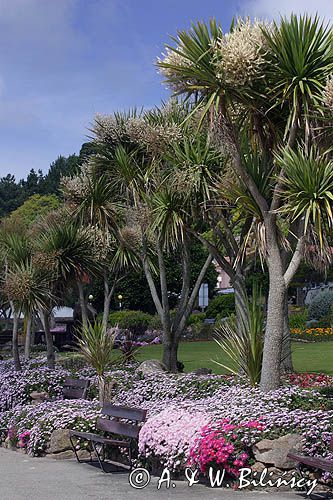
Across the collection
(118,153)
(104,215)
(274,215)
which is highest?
(118,153)

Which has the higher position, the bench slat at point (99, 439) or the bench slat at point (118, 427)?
the bench slat at point (118, 427)

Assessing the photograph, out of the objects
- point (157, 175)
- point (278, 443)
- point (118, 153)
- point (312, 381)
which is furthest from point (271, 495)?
point (118, 153)

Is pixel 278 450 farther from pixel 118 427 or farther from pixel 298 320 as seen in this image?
pixel 298 320

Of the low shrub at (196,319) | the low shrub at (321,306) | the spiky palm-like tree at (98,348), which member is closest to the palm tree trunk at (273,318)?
the spiky palm-like tree at (98,348)

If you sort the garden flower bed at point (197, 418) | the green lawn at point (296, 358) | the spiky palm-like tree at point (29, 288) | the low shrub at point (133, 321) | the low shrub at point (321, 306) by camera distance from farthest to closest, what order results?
1. the low shrub at point (321, 306)
2. the low shrub at point (133, 321)
3. the green lawn at point (296, 358)
4. the spiky palm-like tree at point (29, 288)
5. the garden flower bed at point (197, 418)

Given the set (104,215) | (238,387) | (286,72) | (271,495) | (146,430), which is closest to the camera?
(271,495)

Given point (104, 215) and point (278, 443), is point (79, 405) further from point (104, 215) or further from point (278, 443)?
point (104, 215)

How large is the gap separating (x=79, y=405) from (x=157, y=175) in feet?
17.7

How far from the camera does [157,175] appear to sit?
1546cm

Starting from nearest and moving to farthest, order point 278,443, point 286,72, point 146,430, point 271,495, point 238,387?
point 271,495 → point 278,443 → point 146,430 → point 286,72 → point 238,387

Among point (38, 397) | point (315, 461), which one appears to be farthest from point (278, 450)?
point (38, 397)

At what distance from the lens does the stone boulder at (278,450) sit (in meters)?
8.27

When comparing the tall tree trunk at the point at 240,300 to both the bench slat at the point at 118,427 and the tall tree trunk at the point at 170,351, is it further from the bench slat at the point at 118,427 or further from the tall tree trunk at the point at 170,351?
the bench slat at the point at 118,427

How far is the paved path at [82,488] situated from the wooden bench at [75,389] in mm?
2914
